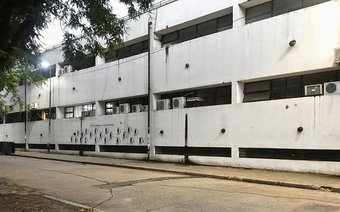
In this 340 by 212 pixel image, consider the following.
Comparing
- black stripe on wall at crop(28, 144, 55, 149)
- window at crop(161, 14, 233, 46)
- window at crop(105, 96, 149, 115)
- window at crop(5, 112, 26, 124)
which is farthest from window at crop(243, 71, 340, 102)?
window at crop(5, 112, 26, 124)

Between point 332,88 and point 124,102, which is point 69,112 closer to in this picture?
point 124,102

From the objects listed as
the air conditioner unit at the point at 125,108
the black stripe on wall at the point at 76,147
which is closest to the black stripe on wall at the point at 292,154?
the air conditioner unit at the point at 125,108

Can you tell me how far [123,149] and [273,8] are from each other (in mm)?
13106

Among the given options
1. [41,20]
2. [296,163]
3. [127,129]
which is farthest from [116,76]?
[41,20]

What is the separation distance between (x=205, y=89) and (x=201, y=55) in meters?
1.83

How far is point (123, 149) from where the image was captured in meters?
25.5

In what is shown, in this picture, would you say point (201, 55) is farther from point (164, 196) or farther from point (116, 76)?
point (164, 196)

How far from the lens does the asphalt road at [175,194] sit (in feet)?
29.6

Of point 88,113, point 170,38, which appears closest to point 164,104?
point 170,38

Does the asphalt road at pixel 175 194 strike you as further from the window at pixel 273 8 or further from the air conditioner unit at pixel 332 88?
the window at pixel 273 8

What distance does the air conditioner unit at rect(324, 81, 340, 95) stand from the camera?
14781 mm

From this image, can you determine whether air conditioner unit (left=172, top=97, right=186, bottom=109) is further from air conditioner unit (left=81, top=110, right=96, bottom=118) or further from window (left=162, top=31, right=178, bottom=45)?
air conditioner unit (left=81, top=110, right=96, bottom=118)

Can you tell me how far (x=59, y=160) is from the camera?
83.5ft

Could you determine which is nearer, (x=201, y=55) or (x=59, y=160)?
(x=201, y=55)
